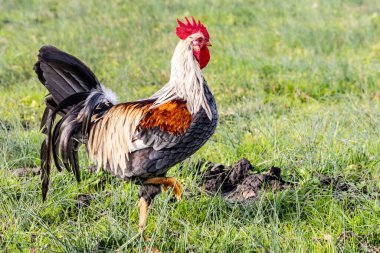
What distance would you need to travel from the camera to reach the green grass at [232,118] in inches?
143

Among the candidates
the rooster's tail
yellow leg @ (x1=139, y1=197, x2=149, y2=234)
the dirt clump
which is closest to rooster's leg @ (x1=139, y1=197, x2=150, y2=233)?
yellow leg @ (x1=139, y1=197, x2=149, y2=234)

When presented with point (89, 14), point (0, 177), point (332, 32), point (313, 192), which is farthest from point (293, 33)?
point (0, 177)

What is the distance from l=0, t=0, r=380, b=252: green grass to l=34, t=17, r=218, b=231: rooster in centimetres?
25

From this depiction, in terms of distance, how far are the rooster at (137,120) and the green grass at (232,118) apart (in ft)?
0.82

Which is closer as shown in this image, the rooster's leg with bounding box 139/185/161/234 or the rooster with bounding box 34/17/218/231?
the rooster with bounding box 34/17/218/231

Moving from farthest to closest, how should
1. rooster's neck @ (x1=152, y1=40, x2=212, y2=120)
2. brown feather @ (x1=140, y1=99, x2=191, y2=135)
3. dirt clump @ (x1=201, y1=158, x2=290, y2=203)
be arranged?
dirt clump @ (x1=201, y1=158, x2=290, y2=203), rooster's neck @ (x1=152, y1=40, x2=212, y2=120), brown feather @ (x1=140, y1=99, x2=191, y2=135)

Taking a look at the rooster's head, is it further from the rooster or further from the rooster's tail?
the rooster's tail

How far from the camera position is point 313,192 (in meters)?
4.16

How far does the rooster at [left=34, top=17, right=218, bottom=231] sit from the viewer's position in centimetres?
358

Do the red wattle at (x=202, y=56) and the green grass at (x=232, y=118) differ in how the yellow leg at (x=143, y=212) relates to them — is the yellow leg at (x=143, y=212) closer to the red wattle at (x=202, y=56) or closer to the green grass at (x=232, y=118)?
the green grass at (x=232, y=118)

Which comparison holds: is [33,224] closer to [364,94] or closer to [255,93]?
[255,93]

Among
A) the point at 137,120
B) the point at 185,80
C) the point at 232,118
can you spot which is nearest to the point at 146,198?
the point at 137,120

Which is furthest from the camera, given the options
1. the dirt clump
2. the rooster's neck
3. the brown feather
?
the dirt clump

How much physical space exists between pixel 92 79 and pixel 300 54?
4247 millimetres
